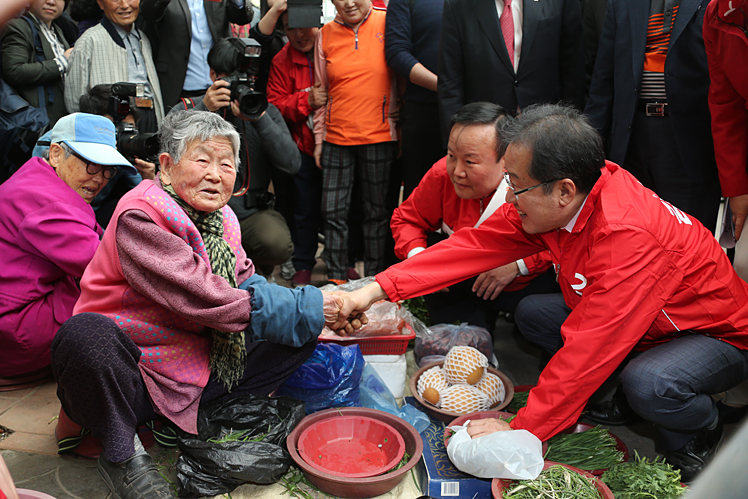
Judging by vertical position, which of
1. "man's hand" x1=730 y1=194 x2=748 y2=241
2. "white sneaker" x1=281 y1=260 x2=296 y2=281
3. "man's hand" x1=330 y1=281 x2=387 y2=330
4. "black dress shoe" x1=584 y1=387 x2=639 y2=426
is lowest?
"white sneaker" x1=281 y1=260 x2=296 y2=281

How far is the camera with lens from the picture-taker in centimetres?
319

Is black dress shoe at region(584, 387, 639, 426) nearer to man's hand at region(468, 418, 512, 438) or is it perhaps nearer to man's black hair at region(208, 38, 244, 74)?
man's hand at region(468, 418, 512, 438)

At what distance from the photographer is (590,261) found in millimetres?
2018

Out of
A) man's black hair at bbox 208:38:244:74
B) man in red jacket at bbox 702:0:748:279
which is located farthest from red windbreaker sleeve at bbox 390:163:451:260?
man in red jacket at bbox 702:0:748:279

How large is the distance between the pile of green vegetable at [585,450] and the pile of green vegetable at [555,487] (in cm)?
15

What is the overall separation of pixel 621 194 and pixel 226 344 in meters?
1.58

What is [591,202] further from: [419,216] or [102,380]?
[102,380]

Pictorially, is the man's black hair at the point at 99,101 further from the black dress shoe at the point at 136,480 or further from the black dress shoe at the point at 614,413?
the black dress shoe at the point at 614,413

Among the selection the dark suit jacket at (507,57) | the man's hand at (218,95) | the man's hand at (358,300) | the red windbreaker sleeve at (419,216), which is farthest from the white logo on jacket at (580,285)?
the man's hand at (218,95)

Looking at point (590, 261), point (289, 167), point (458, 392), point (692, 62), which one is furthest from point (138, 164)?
point (692, 62)

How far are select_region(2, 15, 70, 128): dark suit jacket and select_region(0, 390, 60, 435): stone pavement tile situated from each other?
6.12 feet

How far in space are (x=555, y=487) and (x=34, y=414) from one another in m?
2.23

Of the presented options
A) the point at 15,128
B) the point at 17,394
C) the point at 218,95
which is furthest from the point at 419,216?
the point at 15,128

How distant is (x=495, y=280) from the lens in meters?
2.97
